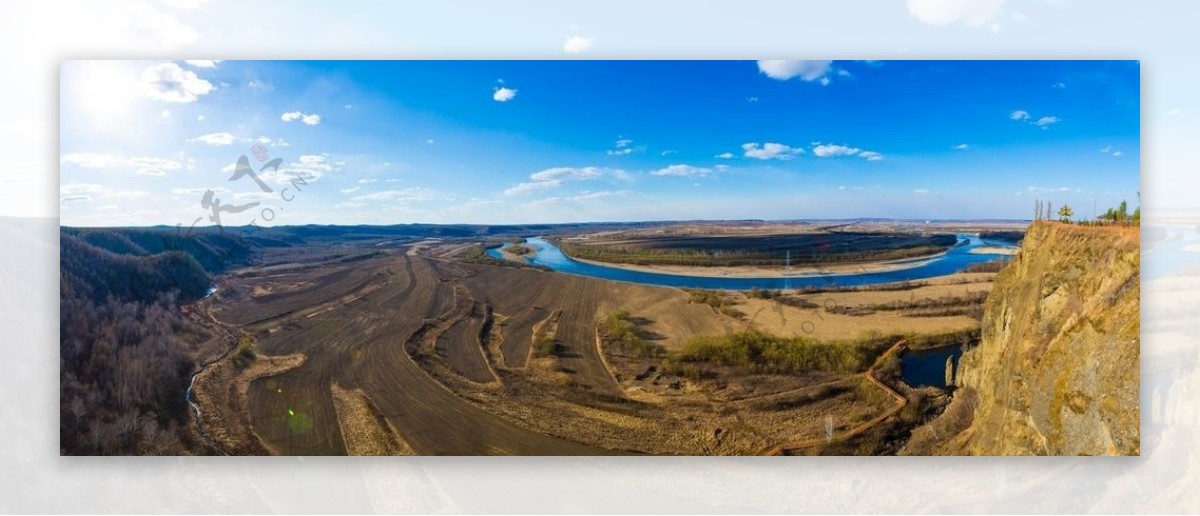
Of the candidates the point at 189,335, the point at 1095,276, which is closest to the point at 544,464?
the point at 189,335

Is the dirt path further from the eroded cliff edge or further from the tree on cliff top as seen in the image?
the tree on cliff top

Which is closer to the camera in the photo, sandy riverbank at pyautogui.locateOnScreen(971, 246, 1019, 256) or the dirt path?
the dirt path

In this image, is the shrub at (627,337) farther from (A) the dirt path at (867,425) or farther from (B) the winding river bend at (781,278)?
(A) the dirt path at (867,425)

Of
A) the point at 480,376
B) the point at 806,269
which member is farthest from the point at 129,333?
the point at 806,269

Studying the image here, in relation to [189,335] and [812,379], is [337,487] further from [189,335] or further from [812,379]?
[812,379]

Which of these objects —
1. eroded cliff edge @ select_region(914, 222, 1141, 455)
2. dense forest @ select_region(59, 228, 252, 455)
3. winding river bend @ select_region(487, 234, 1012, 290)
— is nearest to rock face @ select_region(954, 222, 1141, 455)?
eroded cliff edge @ select_region(914, 222, 1141, 455)
